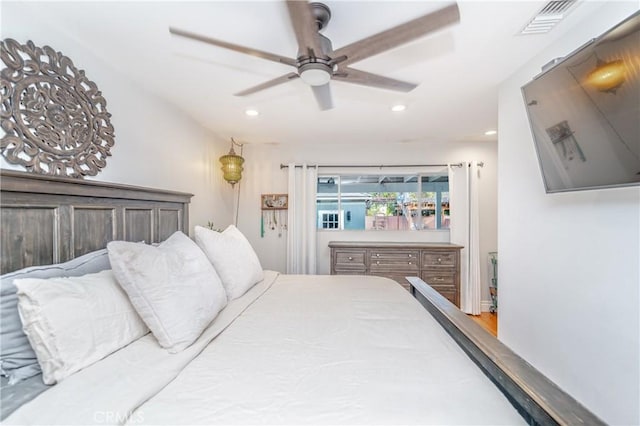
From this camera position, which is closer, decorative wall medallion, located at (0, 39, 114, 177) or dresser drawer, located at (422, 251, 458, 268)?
decorative wall medallion, located at (0, 39, 114, 177)

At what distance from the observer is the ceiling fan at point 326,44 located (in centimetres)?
105

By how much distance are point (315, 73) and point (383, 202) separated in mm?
3009

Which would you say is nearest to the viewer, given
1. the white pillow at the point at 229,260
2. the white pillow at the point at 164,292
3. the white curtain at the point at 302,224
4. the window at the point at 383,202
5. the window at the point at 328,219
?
the white pillow at the point at 164,292

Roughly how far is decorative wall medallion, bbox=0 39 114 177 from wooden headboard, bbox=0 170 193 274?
117 millimetres

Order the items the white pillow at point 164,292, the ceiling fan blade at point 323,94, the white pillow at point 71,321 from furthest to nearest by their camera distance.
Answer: the ceiling fan blade at point 323,94
the white pillow at point 164,292
the white pillow at point 71,321

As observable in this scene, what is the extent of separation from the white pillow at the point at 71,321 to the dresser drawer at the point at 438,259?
10.6 feet

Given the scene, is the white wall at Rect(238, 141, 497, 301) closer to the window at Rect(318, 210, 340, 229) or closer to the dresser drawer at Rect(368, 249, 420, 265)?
the window at Rect(318, 210, 340, 229)

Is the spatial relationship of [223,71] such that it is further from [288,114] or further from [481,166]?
[481,166]

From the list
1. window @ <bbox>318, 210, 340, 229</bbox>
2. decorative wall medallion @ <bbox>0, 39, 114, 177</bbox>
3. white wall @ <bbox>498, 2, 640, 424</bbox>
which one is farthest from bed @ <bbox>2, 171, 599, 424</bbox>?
window @ <bbox>318, 210, 340, 229</bbox>

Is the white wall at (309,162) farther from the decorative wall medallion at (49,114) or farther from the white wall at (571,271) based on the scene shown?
the decorative wall medallion at (49,114)

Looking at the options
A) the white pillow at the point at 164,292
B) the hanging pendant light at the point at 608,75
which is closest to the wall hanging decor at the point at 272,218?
the white pillow at the point at 164,292

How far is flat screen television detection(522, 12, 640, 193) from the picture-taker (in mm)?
1027

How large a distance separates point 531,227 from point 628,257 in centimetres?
63

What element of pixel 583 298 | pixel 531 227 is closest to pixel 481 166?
pixel 531 227
